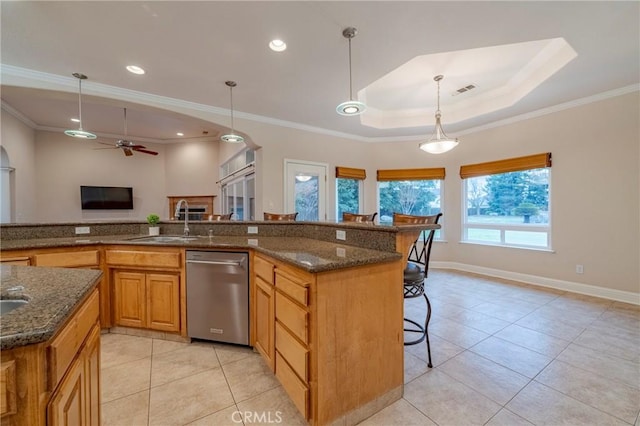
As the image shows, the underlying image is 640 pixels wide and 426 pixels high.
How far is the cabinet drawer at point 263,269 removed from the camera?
179 cm

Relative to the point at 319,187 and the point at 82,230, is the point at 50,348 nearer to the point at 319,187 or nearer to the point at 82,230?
the point at 82,230

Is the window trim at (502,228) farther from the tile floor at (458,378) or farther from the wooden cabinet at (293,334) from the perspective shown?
the wooden cabinet at (293,334)

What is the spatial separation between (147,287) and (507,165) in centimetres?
535

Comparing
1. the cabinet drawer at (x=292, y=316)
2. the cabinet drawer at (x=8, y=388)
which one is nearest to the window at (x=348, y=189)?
the cabinet drawer at (x=292, y=316)

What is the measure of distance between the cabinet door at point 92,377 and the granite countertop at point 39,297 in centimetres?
24

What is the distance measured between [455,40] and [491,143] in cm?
284

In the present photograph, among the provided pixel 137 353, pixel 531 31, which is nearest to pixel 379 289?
pixel 137 353

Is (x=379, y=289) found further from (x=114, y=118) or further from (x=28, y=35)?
(x=114, y=118)

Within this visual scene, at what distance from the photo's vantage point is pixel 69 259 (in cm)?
227

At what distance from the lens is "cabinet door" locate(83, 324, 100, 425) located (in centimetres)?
101

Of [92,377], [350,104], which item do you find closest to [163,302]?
[92,377]

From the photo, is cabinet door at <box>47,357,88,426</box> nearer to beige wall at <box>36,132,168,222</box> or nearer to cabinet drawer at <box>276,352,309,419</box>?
cabinet drawer at <box>276,352,309,419</box>

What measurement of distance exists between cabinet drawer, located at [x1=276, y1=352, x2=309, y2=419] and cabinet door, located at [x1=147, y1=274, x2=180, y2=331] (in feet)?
3.93

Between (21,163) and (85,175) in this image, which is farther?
(85,175)
